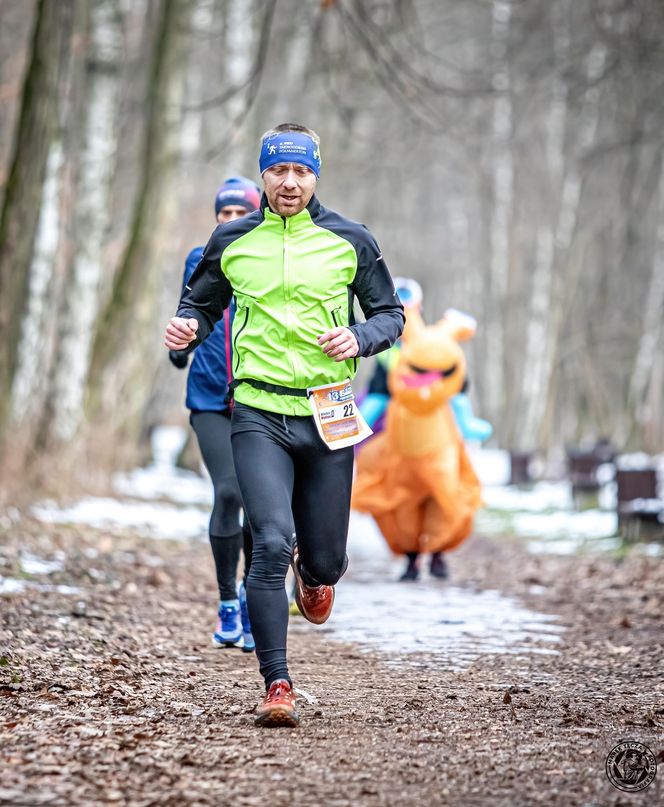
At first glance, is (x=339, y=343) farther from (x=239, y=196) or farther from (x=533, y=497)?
(x=533, y=497)

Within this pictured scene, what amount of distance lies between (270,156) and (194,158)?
798 inches

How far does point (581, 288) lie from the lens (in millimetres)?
37625

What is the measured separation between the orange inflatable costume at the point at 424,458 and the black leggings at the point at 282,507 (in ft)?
17.3

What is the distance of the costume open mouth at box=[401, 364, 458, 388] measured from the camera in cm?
1038

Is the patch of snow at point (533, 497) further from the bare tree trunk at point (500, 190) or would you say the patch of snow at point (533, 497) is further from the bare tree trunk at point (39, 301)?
the bare tree trunk at point (500, 190)

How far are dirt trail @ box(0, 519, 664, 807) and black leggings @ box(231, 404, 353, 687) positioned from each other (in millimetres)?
380

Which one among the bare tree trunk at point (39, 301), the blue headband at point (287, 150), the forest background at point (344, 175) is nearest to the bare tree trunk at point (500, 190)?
the forest background at point (344, 175)

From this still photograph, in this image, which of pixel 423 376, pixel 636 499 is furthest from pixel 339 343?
pixel 636 499

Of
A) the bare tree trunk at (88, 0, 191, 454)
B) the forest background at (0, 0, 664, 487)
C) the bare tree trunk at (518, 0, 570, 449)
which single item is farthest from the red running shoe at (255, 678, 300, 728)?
the bare tree trunk at (518, 0, 570, 449)

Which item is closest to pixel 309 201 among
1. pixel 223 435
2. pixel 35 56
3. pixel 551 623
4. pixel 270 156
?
pixel 270 156

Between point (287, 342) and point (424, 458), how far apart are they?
555 cm

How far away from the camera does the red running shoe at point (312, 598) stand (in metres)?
5.30

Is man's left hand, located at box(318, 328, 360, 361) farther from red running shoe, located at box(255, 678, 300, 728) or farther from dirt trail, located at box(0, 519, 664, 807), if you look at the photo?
dirt trail, located at box(0, 519, 664, 807)

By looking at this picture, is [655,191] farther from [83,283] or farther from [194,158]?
[83,283]
